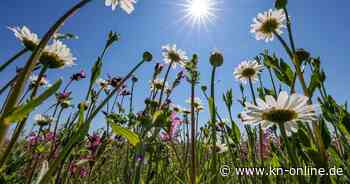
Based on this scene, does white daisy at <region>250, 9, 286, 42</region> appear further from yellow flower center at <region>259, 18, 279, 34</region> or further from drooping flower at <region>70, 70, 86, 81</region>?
drooping flower at <region>70, 70, 86, 81</region>

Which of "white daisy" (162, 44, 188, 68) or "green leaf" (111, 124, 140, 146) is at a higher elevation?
"white daisy" (162, 44, 188, 68)

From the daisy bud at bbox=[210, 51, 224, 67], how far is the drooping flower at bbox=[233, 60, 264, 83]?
45 centimetres

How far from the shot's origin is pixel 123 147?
102 inches

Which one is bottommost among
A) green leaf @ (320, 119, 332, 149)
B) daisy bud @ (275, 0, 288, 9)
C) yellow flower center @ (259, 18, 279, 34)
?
green leaf @ (320, 119, 332, 149)

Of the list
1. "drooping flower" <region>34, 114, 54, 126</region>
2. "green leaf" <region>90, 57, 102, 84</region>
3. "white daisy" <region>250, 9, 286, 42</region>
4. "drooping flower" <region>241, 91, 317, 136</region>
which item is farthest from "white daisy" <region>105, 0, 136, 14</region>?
"drooping flower" <region>34, 114, 54, 126</region>

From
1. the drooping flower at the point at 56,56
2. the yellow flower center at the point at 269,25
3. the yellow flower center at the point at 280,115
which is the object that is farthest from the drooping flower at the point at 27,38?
the yellow flower center at the point at 269,25

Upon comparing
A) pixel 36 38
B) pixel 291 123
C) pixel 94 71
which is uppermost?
pixel 36 38

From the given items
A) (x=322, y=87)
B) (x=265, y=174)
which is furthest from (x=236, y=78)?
(x=265, y=174)

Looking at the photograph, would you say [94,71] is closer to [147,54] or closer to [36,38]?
[36,38]

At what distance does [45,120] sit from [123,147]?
2.42 feet

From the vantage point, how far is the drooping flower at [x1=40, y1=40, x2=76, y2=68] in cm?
93

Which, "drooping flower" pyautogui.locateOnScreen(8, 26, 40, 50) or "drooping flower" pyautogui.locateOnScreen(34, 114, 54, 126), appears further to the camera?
"drooping flower" pyautogui.locateOnScreen(34, 114, 54, 126)

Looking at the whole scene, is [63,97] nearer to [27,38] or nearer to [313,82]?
[27,38]

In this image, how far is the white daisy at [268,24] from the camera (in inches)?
62.2
